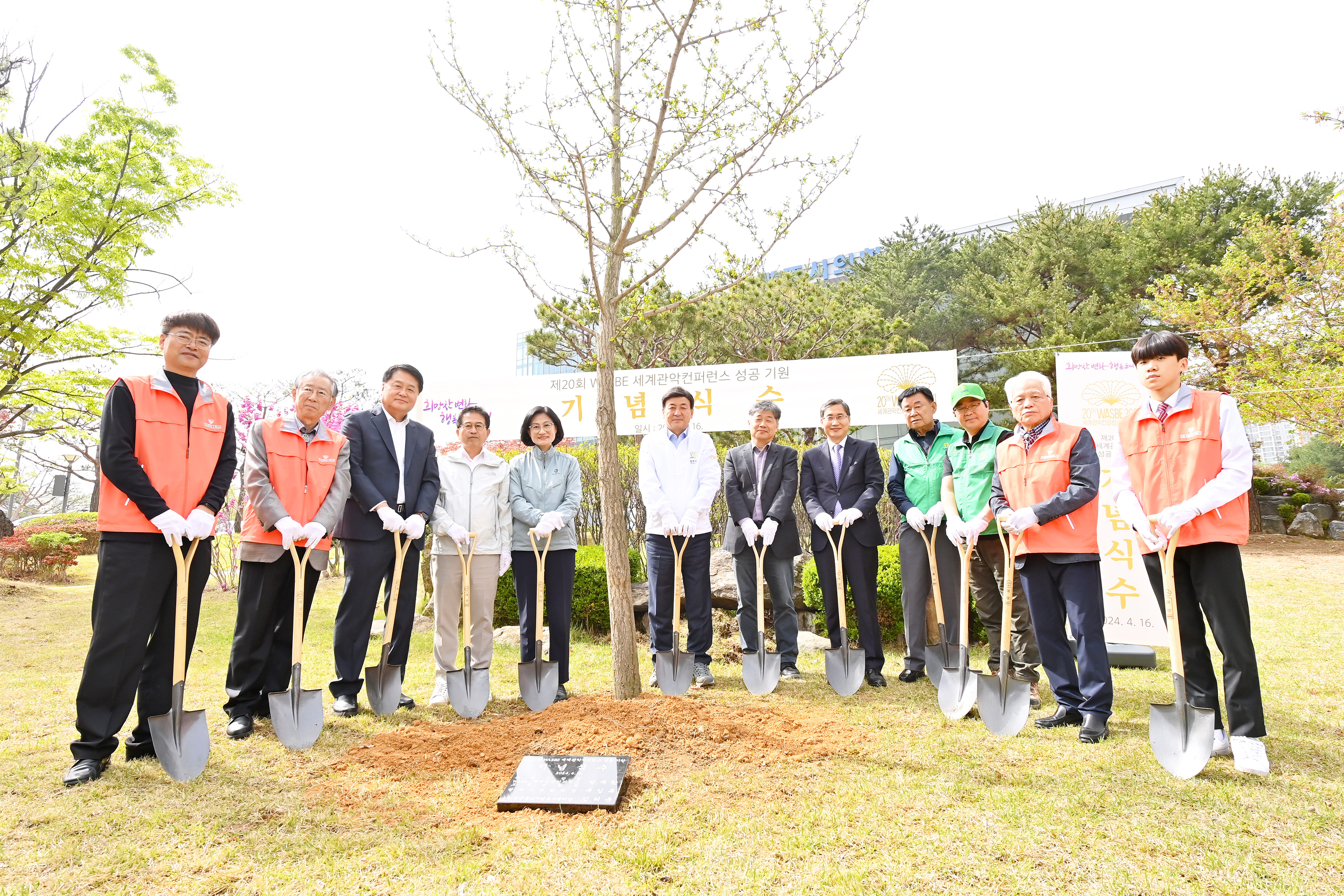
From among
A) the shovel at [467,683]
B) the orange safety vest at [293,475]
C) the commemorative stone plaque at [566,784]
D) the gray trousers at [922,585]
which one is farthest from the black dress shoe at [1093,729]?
the orange safety vest at [293,475]

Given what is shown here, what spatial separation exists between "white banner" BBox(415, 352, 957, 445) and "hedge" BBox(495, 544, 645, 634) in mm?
1302

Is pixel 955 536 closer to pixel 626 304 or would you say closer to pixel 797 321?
pixel 626 304

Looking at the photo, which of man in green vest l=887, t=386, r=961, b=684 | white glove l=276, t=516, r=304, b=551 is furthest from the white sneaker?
white glove l=276, t=516, r=304, b=551

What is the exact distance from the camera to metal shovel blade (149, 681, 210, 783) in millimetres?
2584

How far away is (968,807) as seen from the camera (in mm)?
2346

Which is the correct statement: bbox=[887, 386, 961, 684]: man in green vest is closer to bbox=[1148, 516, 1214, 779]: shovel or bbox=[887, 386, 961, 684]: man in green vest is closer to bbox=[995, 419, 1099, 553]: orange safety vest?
bbox=[995, 419, 1099, 553]: orange safety vest

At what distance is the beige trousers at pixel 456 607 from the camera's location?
3895 mm

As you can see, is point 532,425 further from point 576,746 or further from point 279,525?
point 576,746

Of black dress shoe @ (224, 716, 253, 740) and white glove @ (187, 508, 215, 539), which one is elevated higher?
white glove @ (187, 508, 215, 539)

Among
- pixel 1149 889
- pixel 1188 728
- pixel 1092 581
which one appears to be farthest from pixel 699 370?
pixel 1149 889

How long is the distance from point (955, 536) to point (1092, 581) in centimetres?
74

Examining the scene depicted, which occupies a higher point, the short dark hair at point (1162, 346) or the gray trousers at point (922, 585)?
the short dark hair at point (1162, 346)

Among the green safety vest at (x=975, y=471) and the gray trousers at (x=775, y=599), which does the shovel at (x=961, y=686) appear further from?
the gray trousers at (x=775, y=599)

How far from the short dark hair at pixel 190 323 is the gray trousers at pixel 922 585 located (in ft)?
12.8
